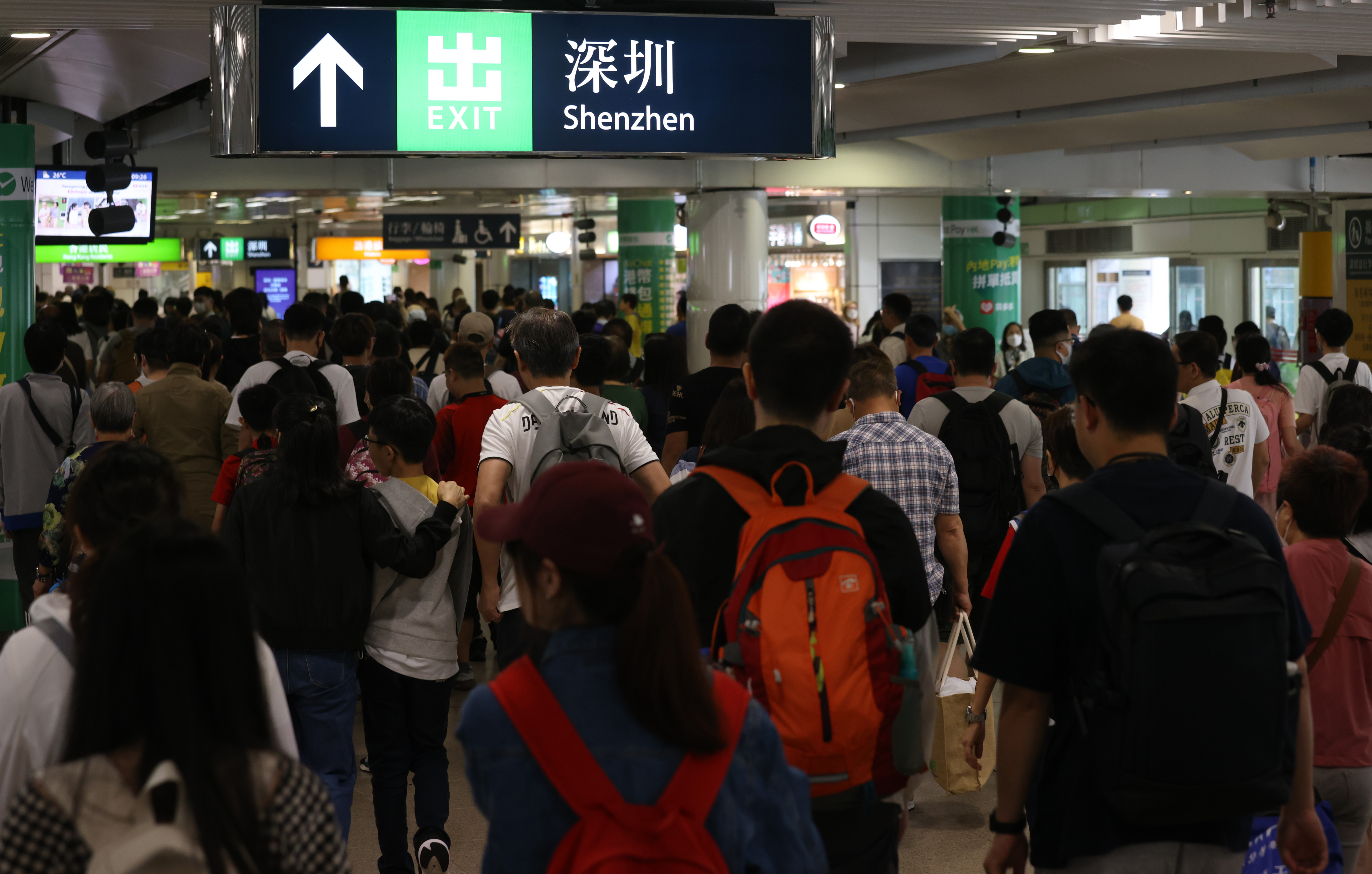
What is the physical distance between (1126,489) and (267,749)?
1.45 m

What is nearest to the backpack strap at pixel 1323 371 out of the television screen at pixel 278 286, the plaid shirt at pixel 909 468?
the plaid shirt at pixel 909 468

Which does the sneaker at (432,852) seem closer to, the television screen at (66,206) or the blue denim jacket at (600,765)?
the blue denim jacket at (600,765)

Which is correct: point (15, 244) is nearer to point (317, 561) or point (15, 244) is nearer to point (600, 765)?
point (317, 561)

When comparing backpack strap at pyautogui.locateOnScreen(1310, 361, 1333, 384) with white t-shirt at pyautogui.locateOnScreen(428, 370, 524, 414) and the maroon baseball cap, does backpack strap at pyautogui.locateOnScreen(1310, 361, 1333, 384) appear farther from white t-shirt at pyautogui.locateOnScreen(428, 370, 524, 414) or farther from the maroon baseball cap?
the maroon baseball cap

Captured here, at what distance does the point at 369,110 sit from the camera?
463cm

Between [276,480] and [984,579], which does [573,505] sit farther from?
[984,579]

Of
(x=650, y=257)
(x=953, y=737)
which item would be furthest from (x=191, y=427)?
(x=650, y=257)

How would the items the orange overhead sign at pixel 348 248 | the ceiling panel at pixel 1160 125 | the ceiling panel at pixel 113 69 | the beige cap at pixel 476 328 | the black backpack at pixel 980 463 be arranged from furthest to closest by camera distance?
1. the orange overhead sign at pixel 348 248
2. the ceiling panel at pixel 1160 125
3. the beige cap at pixel 476 328
4. the ceiling panel at pixel 113 69
5. the black backpack at pixel 980 463

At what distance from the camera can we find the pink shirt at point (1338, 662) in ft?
9.84

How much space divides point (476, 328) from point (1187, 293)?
1784 centimetres

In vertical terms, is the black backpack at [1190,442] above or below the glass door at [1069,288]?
below

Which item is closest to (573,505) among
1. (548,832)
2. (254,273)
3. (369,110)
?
(548,832)

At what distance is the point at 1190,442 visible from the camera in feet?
15.7

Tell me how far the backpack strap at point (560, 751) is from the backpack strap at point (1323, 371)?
6.94 meters
